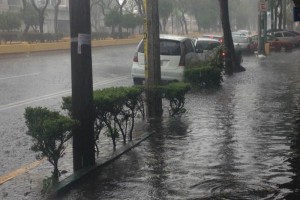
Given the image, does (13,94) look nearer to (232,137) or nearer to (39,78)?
(39,78)

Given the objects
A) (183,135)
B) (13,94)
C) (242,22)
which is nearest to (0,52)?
(13,94)

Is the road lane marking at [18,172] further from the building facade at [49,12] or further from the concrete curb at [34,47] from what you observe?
the building facade at [49,12]

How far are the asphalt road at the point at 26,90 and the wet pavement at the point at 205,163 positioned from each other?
0.90 m

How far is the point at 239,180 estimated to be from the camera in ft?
20.8

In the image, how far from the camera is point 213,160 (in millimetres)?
7410

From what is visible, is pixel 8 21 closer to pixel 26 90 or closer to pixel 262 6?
pixel 262 6

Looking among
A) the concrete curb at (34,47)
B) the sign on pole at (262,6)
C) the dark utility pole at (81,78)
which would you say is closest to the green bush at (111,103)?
the dark utility pole at (81,78)

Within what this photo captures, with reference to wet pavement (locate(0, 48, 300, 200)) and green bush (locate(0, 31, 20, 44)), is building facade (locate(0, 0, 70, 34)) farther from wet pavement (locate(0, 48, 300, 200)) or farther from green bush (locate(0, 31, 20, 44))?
wet pavement (locate(0, 48, 300, 200))

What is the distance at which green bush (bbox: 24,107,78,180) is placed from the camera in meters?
6.10

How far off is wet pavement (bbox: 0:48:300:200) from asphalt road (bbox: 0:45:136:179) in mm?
899

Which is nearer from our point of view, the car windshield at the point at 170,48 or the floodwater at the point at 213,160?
the floodwater at the point at 213,160

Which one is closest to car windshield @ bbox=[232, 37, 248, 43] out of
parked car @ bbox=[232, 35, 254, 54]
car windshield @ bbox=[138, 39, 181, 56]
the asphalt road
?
parked car @ bbox=[232, 35, 254, 54]

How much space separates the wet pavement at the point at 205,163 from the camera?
5980mm

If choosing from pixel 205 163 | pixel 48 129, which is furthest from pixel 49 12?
pixel 48 129
